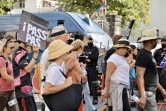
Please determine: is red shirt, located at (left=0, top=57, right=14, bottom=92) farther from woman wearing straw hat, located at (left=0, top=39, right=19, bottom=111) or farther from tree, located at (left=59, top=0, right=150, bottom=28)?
tree, located at (left=59, top=0, right=150, bottom=28)

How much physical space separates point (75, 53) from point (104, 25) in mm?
12574

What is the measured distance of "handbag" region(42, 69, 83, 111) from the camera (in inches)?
187

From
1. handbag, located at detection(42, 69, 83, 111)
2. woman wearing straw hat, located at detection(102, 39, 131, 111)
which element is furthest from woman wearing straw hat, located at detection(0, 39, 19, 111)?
handbag, located at detection(42, 69, 83, 111)

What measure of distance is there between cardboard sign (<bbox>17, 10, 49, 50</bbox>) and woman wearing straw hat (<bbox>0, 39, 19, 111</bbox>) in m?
0.29

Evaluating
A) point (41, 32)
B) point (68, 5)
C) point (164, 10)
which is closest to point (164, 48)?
point (41, 32)

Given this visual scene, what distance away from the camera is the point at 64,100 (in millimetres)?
4758

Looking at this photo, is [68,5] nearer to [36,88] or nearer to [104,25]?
[104,25]

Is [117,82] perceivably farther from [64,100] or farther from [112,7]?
[112,7]

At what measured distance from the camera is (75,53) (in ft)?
24.9

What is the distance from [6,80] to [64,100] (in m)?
1.81

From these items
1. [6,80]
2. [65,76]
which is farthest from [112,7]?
[65,76]

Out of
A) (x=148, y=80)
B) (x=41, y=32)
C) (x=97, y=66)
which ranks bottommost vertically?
(x=97, y=66)

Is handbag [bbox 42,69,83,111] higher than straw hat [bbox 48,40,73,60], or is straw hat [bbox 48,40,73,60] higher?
straw hat [bbox 48,40,73,60]

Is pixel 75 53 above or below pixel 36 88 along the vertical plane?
above
